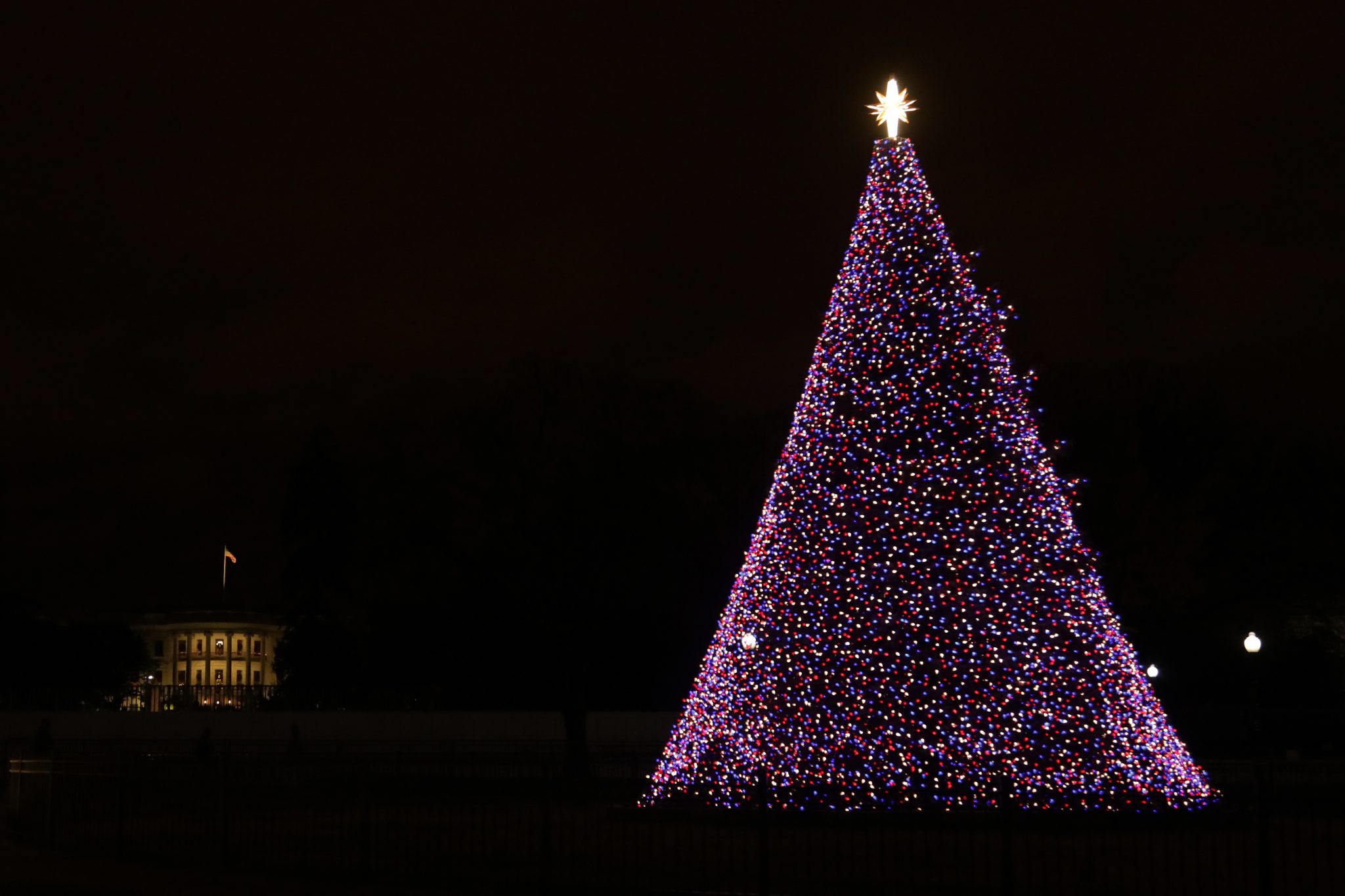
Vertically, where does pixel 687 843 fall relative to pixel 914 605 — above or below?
below

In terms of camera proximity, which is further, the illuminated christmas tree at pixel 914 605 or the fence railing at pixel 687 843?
the illuminated christmas tree at pixel 914 605

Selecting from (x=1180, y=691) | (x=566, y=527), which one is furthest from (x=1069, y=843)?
(x=1180, y=691)

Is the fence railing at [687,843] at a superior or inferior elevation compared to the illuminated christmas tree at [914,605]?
inferior

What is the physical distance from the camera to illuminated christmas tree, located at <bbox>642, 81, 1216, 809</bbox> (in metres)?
18.0

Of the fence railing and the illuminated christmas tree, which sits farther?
the illuminated christmas tree

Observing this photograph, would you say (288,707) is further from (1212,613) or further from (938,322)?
(938,322)

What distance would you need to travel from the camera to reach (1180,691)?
1994 inches

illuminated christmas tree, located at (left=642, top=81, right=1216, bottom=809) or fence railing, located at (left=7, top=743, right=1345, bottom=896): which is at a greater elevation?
illuminated christmas tree, located at (left=642, top=81, right=1216, bottom=809)

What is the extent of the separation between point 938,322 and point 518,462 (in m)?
22.4

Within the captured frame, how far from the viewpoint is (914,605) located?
18.8m

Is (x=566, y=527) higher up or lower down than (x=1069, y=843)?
higher up

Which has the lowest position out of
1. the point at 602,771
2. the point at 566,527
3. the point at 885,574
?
the point at 602,771

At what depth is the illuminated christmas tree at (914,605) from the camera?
1800 centimetres

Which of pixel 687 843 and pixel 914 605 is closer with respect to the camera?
pixel 687 843
